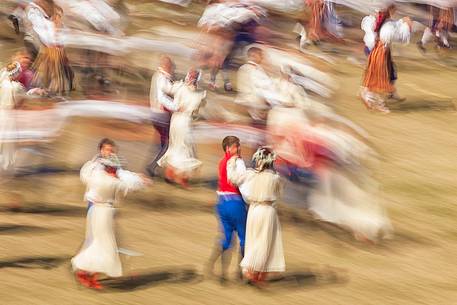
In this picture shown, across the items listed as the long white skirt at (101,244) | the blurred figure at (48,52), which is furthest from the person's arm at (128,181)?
the blurred figure at (48,52)

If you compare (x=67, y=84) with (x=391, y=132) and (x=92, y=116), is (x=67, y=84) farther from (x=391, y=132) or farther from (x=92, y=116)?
(x=391, y=132)

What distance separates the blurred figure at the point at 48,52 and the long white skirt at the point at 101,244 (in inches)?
244

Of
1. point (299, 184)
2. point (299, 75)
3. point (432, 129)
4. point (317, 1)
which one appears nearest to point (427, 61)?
point (317, 1)

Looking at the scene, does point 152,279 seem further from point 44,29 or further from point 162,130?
point 44,29

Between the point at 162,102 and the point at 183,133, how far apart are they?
0.44 m

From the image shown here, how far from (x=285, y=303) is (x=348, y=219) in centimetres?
228

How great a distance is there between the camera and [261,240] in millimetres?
11305

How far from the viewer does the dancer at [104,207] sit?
11.0 m

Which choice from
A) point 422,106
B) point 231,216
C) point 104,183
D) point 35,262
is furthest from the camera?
point 422,106

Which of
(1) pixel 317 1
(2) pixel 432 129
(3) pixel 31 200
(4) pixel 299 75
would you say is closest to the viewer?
(3) pixel 31 200

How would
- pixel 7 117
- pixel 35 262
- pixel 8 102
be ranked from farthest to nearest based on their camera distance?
1. pixel 7 117
2. pixel 8 102
3. pixel 35 262

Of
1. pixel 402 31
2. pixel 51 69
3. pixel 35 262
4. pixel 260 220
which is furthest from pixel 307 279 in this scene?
pixel 402 31

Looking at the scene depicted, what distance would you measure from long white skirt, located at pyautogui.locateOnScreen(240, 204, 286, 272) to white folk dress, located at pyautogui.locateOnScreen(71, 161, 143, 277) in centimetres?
111

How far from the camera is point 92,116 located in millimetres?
15367
